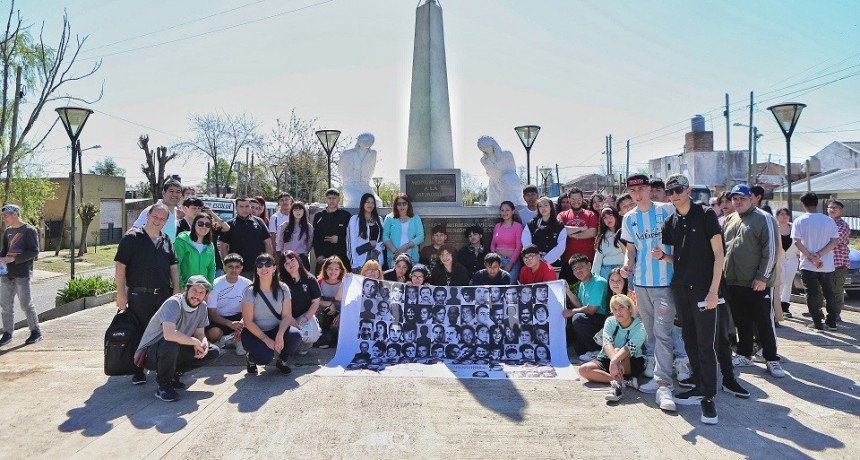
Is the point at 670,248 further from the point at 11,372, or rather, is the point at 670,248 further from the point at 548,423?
the point at 11,372

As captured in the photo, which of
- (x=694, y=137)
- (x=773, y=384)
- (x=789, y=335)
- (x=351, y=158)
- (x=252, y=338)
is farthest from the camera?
(x=694, y=137)

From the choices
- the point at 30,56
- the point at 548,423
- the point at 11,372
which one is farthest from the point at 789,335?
the point at 30,56

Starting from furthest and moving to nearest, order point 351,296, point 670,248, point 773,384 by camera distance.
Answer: point 351,296
point 773,384
point 670,248

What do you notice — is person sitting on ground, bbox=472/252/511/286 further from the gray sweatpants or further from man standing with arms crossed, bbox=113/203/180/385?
the gray sweatpants

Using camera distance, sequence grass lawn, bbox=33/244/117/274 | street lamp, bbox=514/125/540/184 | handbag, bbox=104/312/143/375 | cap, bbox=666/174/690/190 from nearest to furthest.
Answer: cap, bbox=666/174/690/190, handbag, bbox=104/312/143/375, street lamp, bbox=514/125/540/184, grass lawn, bbox=33/244/117/274

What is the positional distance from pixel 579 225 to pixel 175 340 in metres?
5.03

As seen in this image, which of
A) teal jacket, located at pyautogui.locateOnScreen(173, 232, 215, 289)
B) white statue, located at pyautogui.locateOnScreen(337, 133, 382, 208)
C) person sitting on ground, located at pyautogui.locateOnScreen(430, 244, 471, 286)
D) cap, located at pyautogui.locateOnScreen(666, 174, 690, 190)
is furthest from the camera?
white statue, located at pyautogui.locateOnScreen(337, 133, 382, 208)

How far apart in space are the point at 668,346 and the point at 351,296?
10.8 ft

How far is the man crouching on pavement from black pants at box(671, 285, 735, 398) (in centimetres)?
399

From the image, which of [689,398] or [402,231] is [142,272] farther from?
[689,398]

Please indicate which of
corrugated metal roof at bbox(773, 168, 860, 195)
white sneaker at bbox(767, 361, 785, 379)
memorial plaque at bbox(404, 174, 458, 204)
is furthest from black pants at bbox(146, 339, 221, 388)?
corrugated metal roof at bbox(773, 168, 860, 195)

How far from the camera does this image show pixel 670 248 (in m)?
4.43

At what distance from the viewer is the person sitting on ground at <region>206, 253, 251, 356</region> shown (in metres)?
5.93

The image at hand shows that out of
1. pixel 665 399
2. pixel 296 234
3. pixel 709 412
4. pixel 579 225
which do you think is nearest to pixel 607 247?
pixel 579 225
